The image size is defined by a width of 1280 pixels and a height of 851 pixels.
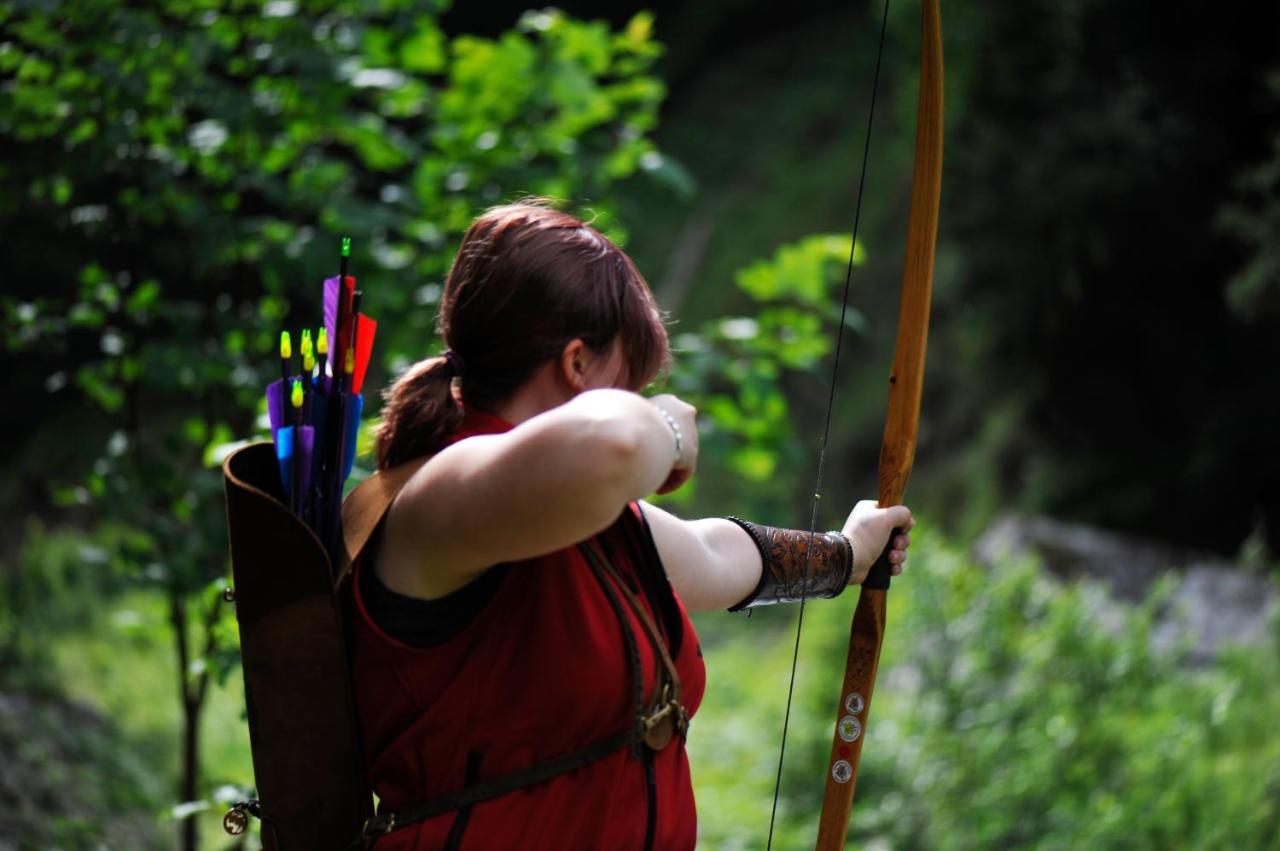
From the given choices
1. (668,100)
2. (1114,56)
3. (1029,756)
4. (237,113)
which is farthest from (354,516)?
(668,100)

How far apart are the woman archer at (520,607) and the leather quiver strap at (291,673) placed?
0.03 meters

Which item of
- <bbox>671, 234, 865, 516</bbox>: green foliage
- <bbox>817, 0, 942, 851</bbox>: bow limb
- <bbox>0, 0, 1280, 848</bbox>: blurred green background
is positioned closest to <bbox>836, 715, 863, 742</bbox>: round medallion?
<bbox>817, 0, 942, 851</bbox>: bow limb

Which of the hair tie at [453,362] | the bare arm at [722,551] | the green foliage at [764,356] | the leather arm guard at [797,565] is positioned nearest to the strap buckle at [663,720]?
the bare arm at [722,551]

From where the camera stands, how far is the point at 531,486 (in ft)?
4.00

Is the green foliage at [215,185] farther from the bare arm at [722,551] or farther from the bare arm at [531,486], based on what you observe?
the bare arm at [531,486]

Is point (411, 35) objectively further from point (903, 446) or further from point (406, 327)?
point (903, 446)

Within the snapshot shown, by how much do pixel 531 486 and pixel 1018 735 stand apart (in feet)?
11.4

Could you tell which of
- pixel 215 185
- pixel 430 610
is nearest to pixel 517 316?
pixel 430 610

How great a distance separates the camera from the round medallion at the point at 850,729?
71.9 inches

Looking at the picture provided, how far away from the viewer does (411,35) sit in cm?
321

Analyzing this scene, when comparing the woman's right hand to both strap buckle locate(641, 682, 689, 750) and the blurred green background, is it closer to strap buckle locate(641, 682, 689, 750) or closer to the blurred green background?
strap buckle locate(641, 682, 689, 750)

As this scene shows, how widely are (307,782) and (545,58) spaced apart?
234 centimetres

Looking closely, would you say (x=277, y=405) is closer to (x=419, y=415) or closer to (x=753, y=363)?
(x=419, y=415)

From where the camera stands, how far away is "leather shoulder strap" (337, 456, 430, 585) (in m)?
1.38
